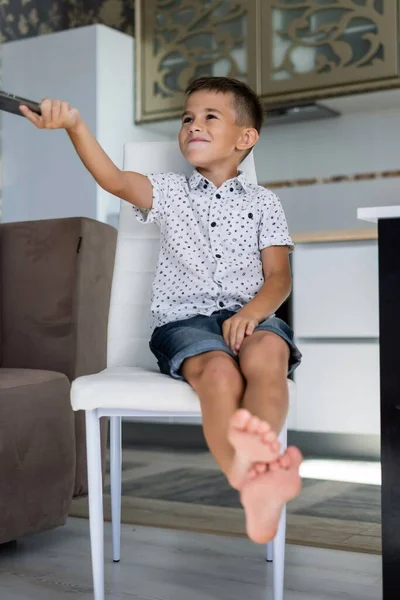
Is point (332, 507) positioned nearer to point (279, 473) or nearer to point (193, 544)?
point (193, 544)

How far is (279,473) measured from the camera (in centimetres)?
106

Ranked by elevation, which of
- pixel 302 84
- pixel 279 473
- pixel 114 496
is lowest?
pixel 114 496

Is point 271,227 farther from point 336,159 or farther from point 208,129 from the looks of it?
point 336,159

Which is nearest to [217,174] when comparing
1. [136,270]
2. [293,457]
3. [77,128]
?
[136,270]

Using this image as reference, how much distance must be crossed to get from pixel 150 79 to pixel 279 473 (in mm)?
3132

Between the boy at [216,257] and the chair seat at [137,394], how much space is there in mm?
29

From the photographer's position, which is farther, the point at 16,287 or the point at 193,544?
the point at 16,287

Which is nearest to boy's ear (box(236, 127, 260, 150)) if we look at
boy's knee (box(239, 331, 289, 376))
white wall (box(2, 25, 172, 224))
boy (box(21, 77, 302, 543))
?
boy (box(21, 77, 302, 543))

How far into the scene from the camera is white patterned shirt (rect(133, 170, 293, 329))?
1558 millimetres

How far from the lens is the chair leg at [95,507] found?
4.49ft

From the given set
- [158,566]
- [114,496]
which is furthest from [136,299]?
[158,566]

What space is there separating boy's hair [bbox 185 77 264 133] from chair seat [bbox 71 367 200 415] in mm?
609

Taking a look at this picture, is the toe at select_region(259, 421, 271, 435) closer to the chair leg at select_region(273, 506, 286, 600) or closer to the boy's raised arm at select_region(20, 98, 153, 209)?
the chair leg at select_region(273, 506, 286, 600)

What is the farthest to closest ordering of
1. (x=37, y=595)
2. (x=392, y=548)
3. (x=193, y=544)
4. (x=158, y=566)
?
(x=193, y=544) → (x=158, y=566) → (x=37, y=595) → (x=392, y=548)
